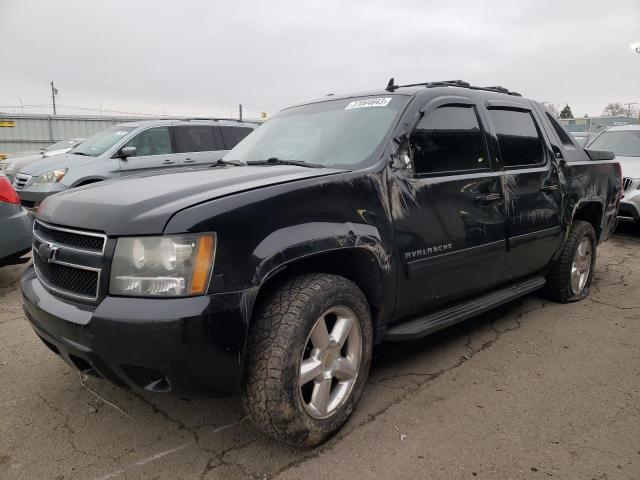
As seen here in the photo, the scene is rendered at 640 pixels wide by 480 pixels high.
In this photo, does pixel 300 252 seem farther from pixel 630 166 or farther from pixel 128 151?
pixel 630 166

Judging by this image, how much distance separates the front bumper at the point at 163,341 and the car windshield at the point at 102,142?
6777mm

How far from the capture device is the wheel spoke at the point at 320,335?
2.32 meters

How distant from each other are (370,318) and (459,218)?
36.7 inches

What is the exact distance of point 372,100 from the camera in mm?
3193

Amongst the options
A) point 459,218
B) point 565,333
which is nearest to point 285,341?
point 459,218

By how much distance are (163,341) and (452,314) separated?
1894mm

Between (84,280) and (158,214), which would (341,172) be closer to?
(158,214)

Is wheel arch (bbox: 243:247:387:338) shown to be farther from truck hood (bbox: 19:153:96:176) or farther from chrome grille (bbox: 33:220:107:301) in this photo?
truck hood (bbox: 19:153:96:176)

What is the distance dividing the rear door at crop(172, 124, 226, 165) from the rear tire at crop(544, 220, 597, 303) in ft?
19.3

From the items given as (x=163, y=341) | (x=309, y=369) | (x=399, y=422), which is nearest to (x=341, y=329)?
(x=309, y=369)

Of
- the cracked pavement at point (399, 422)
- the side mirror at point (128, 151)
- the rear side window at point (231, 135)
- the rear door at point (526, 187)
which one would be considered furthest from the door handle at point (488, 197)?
the rear side window at point (231, 135)

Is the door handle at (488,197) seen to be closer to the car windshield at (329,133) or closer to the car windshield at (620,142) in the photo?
the car windshield at (329,133)

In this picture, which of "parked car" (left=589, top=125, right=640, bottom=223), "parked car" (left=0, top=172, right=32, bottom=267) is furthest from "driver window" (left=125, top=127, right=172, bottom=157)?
"parked car" (left=589, top=125, right=640, bottom=223)

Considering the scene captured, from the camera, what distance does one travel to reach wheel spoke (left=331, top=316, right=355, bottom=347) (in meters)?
2.43
